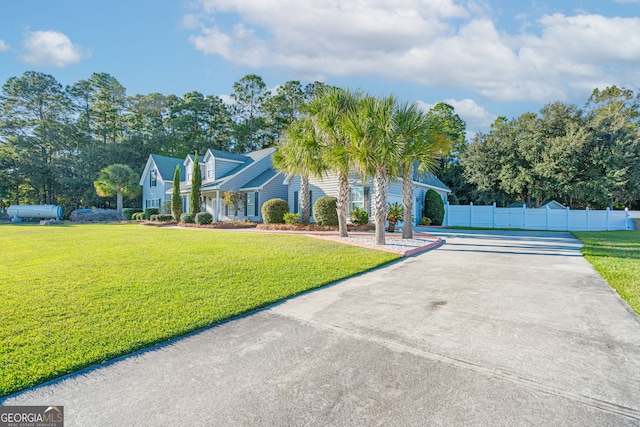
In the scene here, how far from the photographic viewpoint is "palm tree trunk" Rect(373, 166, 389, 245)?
1133 cm

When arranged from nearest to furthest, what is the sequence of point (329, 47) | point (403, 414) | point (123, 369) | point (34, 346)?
point (403, 414)
point (123, 369)
point (34, 346)
point (329, 47)

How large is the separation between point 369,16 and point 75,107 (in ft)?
156

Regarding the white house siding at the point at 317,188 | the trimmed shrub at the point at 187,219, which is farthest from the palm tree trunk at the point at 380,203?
the trimmed shrub at the point at 187,219

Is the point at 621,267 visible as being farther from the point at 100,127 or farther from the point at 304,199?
the point at 100,127

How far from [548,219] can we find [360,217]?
1465 centimetres

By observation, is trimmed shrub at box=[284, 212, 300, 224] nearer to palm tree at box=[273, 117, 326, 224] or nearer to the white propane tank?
palm tree at box=[273, 117, 326, 224]

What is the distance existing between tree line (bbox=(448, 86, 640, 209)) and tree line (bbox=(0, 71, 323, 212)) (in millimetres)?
21438

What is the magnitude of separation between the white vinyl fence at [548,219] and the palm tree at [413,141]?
1240 cm

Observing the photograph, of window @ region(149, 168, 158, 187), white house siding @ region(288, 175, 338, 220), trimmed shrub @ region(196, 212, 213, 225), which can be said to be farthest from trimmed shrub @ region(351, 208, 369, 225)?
window @ region(149, 168, 158, 187)

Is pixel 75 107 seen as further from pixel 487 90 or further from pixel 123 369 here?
pixel 123 369

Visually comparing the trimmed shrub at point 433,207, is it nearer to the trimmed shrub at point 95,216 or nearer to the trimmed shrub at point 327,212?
the trimmed shrub at point 327,212

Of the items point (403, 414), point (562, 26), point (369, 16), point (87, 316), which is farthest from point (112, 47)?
point (562, 26)

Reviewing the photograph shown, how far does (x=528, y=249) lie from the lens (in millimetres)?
11016

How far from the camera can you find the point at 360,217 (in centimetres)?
1706
